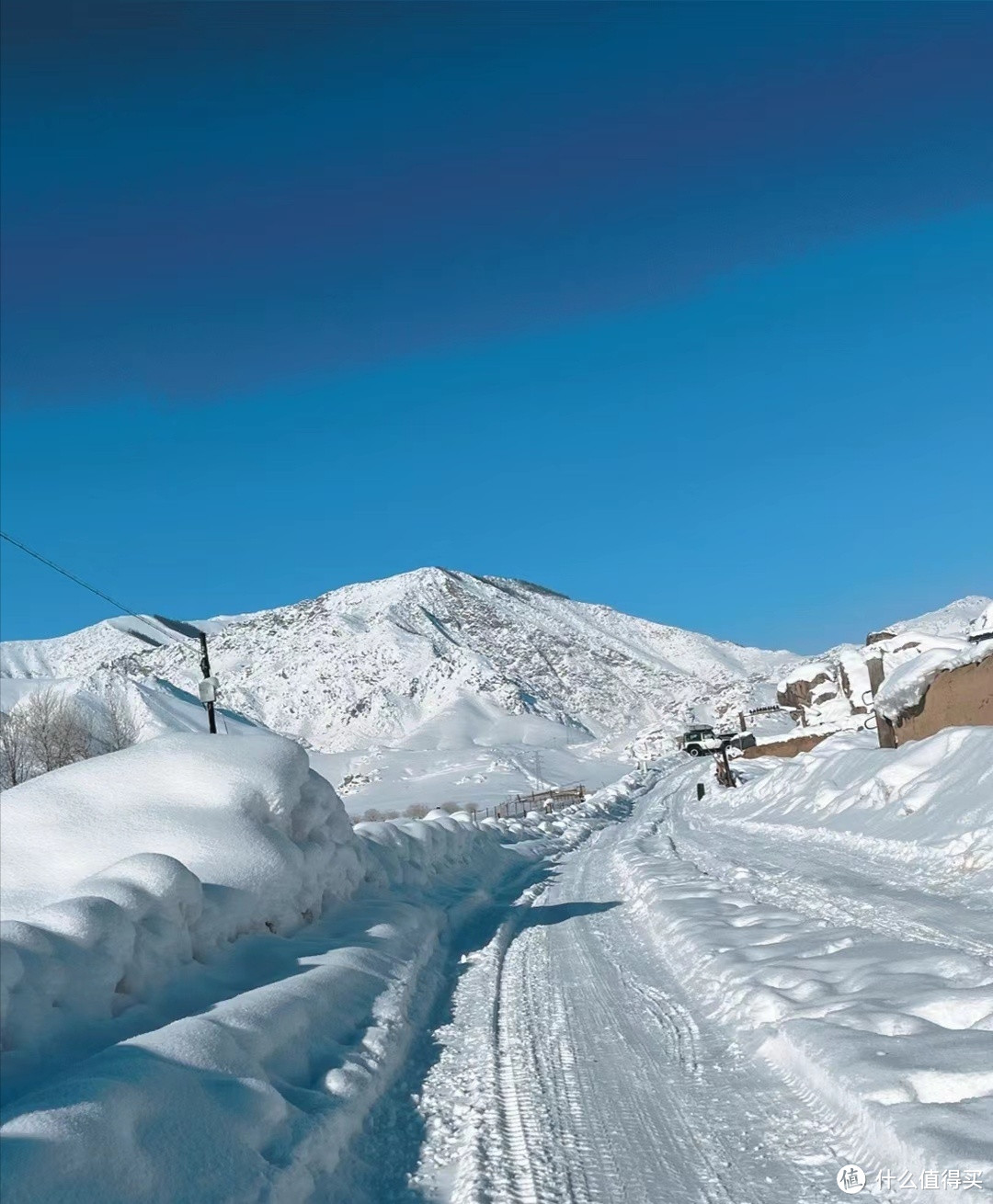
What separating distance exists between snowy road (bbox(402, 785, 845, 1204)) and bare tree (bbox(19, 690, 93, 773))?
147 feet

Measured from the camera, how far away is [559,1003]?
7.64 m

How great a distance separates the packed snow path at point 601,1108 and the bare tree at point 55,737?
45013mm

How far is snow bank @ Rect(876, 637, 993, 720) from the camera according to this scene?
64.5ft

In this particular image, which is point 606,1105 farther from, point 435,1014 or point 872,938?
A: point 872,938

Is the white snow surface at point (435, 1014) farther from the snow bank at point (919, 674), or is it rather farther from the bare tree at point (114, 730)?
the bare tree at point (114, 730)

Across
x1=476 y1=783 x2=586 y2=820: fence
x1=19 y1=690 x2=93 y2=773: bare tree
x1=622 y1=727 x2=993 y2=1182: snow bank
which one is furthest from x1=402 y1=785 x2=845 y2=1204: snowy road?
x1=19 y1=690 x2=93 y2=773: bare tree

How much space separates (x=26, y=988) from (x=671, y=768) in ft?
220

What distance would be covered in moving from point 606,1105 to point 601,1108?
6 cm

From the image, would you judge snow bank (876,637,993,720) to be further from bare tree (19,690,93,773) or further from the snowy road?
bare tree (19,690,93,773)

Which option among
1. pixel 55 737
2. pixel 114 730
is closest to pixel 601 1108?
pixel 55 737

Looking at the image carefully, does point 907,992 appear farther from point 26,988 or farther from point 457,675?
point 457,675

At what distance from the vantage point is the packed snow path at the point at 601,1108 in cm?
430

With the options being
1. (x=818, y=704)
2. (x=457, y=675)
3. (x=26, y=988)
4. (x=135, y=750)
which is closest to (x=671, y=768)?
(x=818, y=704)

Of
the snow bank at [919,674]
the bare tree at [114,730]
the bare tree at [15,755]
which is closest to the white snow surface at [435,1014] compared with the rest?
the snow bank at [919,674]
